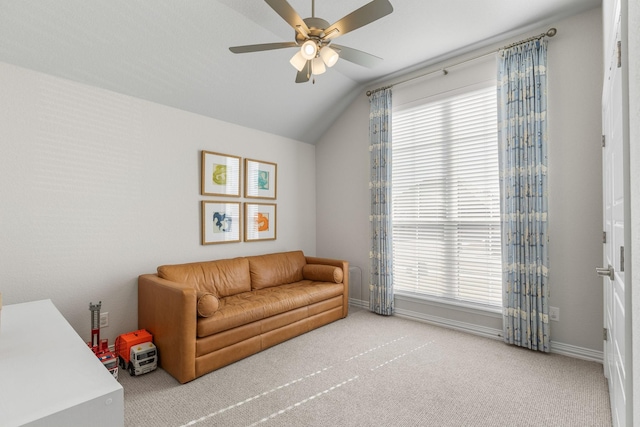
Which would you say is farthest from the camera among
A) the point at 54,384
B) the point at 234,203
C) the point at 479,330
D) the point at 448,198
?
the point at 234,203

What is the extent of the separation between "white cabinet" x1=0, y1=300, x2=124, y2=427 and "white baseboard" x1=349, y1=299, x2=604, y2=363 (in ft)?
11.1

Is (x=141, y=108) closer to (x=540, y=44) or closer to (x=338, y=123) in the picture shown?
(x=338, y=123)

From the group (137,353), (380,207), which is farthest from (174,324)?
(380,207)

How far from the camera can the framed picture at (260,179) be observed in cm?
401

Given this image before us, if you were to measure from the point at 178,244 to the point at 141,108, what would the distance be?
1.45m

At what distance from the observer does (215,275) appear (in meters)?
3.34

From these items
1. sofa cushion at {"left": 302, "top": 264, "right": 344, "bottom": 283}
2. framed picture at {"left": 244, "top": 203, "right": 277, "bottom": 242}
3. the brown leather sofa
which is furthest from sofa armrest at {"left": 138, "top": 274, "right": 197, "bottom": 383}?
sofa cushion at {"left": 302, "top": 264, "right": 344, "bottom": 283}

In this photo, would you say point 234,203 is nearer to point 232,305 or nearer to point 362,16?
point 232,305

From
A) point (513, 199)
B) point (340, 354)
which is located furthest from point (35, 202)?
point (513, 199)

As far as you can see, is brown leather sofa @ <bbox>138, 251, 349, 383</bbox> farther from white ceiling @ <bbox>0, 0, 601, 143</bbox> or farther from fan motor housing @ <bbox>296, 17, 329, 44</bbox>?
fan motor housing @ <bbox>296, 17, 329, 44</bbox>

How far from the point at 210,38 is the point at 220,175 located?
4.80ft

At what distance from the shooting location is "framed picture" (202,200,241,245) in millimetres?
3586

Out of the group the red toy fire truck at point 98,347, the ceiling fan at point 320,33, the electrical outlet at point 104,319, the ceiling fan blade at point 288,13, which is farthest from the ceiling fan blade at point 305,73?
the electrical outlet at point 104,319

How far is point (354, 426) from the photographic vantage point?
6.19ft
